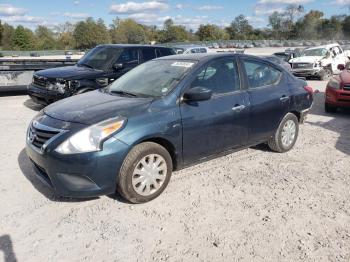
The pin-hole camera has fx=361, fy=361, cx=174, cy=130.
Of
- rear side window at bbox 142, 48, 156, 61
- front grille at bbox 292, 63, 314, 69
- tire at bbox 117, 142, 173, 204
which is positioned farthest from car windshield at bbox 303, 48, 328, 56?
tire at bbox 117, 142, 173, 204

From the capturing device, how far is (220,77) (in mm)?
4836

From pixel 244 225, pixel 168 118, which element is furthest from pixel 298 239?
pixel 168 118

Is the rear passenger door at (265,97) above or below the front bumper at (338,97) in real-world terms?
above

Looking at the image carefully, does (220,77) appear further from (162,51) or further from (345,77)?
(162,51)

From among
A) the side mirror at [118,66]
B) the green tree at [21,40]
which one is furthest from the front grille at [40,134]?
the green tree at [21,40]

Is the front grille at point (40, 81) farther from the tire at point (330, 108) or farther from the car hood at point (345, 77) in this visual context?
the car hood at point (345, 77)

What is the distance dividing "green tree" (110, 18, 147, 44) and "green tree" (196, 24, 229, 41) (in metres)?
18.1

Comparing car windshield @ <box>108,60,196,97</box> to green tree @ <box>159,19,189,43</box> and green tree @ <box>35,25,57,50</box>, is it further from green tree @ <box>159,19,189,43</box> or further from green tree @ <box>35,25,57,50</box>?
green tree @ <box>159,19,189,43</box>

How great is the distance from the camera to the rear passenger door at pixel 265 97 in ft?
16.9

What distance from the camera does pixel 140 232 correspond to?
3557 mm

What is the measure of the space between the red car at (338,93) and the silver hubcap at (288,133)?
3500mm

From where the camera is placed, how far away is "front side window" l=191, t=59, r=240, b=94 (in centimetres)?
462

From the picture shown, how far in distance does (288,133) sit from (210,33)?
109151 mm

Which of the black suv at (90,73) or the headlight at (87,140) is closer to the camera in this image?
the headlight at (87,140)
